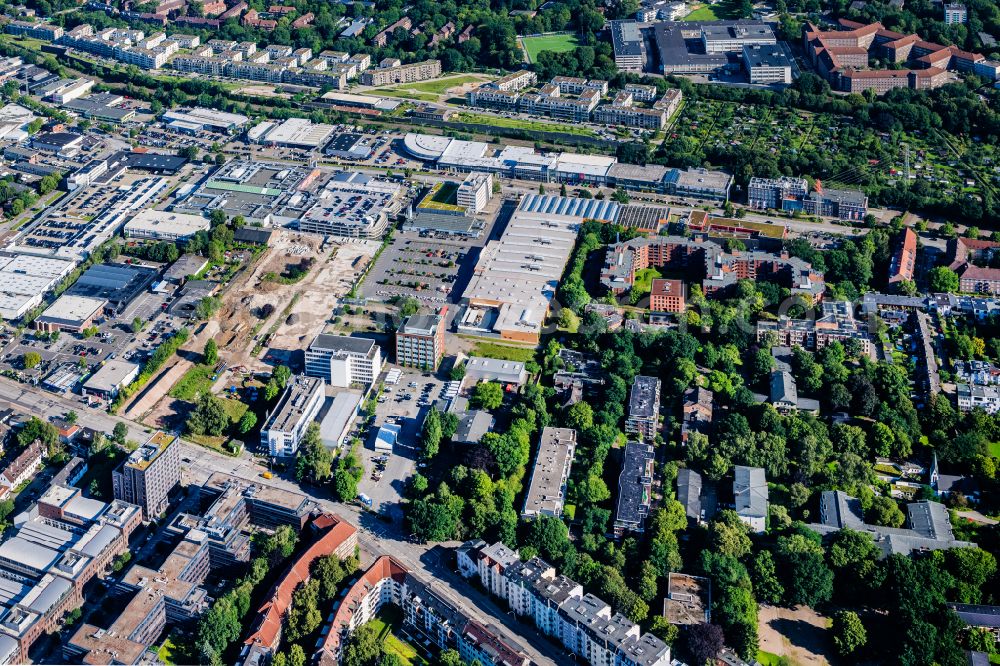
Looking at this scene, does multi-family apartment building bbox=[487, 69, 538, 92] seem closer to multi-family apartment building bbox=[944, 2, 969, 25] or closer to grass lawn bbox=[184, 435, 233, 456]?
multi-family apartment building bbox=[944, 2, 969, 25]

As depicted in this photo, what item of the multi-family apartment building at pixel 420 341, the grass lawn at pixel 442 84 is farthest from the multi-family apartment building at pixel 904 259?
the grass lawn at pixel 442 84

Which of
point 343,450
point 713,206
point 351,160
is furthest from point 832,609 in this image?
point 351,160

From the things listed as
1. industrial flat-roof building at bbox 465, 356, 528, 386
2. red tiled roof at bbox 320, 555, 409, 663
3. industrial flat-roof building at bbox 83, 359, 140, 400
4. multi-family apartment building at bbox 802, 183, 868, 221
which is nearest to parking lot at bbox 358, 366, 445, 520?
industrial flat-roof building at bbox 465, 356, 528, 386

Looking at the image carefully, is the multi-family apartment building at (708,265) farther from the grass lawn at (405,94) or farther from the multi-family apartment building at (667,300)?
the grass lawn at (405,94)

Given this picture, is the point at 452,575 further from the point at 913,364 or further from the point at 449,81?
the point at 449,81

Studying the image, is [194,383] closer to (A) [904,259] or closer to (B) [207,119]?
(B) [207,119]

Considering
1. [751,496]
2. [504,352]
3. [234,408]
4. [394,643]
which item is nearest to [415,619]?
[394,643]
